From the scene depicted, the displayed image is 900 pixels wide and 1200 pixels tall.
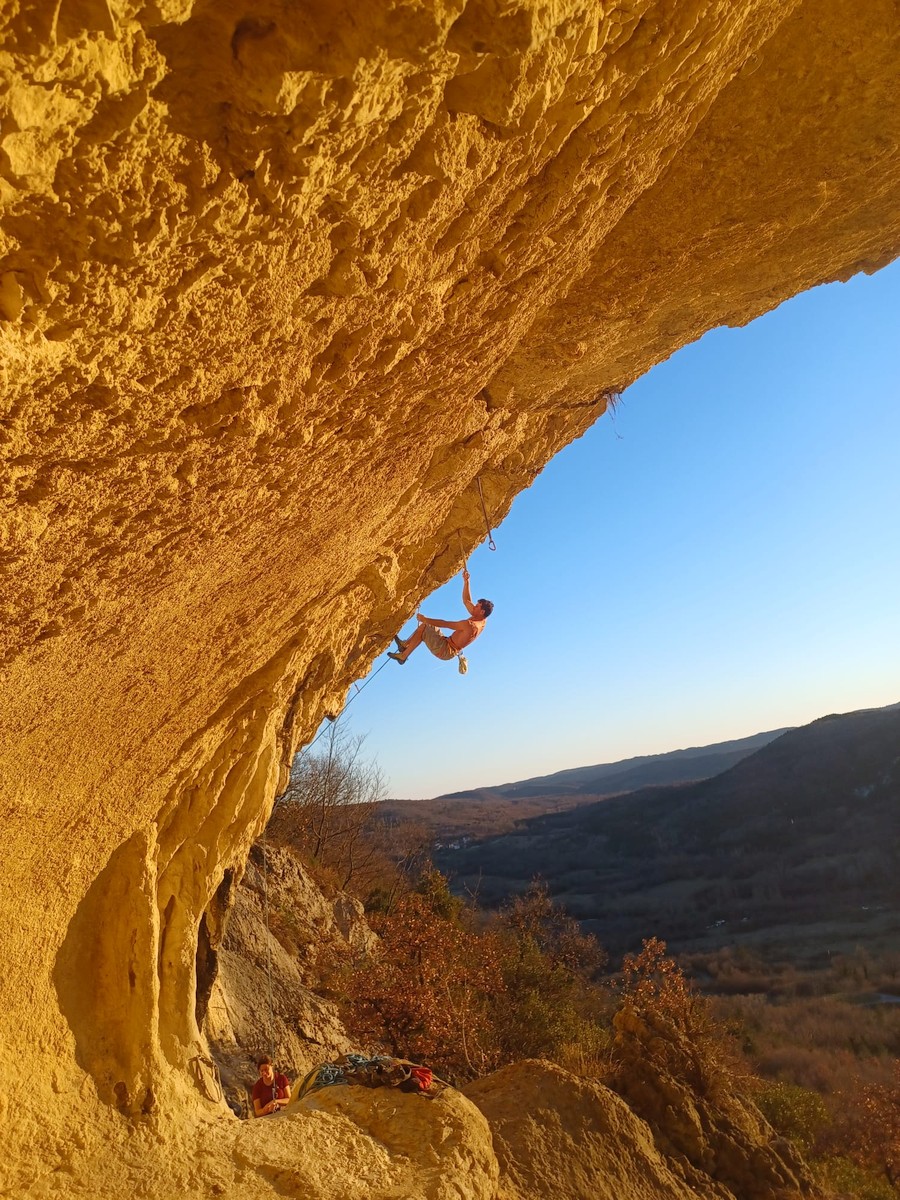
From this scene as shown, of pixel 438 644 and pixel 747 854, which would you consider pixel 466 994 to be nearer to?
pixel 438 644

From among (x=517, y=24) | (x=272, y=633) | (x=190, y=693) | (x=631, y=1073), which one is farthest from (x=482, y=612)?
(x=517, y=24)

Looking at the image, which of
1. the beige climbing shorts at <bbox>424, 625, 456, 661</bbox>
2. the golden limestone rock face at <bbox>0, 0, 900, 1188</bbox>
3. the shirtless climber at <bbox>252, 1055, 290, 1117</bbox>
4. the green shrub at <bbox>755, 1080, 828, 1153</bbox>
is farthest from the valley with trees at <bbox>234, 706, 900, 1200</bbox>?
the golden limestone rock face at <bbox>0, 0, 900, 1188</bbox>

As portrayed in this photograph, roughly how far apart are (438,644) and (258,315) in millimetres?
6577

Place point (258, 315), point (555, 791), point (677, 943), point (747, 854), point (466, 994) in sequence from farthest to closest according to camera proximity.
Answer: point (555, 791)
point (747, 854)
point (677, 943)
point (466, 994)
point (258, 315)

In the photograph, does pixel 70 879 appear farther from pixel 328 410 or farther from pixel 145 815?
pixel 328 410

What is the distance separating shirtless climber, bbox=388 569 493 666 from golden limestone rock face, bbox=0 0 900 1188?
89.0 inches

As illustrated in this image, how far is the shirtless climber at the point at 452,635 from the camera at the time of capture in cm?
804

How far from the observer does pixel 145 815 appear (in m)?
4.81

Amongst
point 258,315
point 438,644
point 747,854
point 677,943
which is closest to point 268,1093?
point 438,644

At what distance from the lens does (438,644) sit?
8562 millimetres

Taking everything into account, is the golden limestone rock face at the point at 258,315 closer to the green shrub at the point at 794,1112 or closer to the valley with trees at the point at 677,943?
the valley with trees at the point at 677,943

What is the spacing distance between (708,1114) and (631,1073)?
34.2 inches

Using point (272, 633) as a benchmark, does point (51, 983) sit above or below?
below

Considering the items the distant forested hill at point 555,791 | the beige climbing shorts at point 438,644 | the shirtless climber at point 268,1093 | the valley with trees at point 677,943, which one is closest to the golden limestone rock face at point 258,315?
the shirtless climber at point 268,1093
